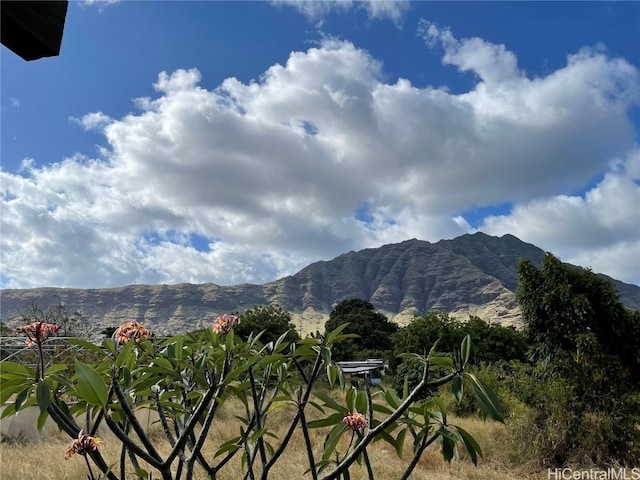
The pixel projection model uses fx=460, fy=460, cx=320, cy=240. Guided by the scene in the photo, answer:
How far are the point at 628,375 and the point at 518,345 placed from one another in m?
13.7

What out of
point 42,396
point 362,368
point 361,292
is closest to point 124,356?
point 42,396

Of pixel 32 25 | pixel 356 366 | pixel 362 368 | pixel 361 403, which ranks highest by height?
pixel 32 25

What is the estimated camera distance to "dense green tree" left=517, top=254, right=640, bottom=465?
579 centimetres

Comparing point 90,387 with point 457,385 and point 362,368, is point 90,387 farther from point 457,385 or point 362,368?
point 362,368

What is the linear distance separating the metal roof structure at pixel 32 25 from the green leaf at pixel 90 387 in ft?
2.59

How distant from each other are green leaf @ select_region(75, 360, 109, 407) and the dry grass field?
90.8 inches

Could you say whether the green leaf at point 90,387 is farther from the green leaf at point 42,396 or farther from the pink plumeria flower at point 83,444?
the pink plumeria flower at point 83,444

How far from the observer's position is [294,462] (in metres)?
4.72

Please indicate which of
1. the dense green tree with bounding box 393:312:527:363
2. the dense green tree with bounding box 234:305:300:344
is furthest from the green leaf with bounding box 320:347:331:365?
the dense green tree with bounding box 234:305:300:344

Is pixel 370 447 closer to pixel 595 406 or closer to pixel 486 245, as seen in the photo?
pixel 595 406

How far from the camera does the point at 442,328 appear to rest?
17.6 meters

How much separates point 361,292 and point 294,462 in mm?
163863

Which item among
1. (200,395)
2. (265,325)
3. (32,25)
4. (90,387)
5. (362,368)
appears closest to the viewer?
(32,25)

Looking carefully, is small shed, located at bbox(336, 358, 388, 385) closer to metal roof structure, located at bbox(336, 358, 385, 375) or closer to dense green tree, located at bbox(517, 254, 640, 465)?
metal roof structure, located at bbox(336, 358, 385, 375)
